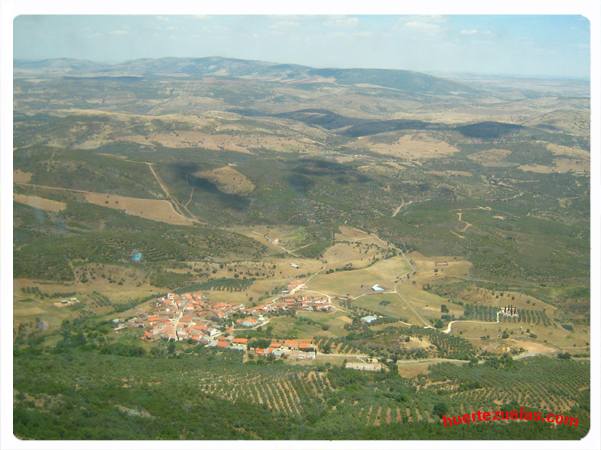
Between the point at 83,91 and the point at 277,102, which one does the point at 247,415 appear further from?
the point at 277,102

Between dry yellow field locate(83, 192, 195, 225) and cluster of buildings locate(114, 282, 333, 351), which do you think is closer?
cluster of buildings locate(114, 282, 333, 351)

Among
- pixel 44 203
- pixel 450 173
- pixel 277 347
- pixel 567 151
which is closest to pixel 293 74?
pixel 567 151

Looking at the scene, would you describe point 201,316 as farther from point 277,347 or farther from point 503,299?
point 503,299

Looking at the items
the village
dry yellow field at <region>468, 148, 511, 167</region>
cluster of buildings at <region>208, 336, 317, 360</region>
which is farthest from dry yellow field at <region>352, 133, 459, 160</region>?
cluster of buildings at <region>208, 336, 317, 360</region>

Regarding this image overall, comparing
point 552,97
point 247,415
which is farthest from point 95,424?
point 552,97

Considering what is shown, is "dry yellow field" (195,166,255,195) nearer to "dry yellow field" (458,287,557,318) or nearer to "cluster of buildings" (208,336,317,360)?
"dry yellow field" (458,287,557,318)
